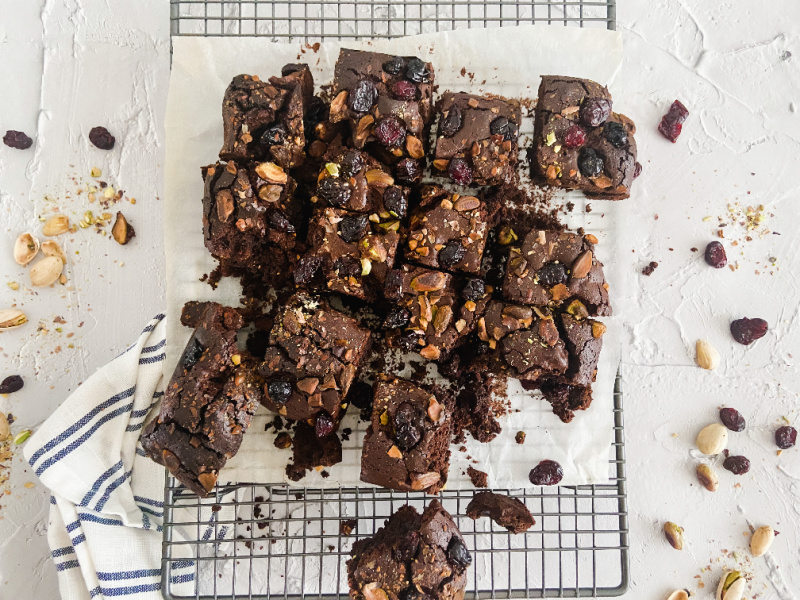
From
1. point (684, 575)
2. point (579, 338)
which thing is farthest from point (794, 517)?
point (579, 338)

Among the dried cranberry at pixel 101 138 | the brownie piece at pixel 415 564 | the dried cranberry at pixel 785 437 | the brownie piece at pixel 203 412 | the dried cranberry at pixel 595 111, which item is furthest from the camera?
the dried cranberry at pixel 785 437

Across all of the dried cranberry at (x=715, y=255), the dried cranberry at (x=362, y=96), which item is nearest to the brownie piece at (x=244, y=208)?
the dried cranberry at (x=362, y=96)

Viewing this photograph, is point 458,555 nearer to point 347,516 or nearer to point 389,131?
point 347,516

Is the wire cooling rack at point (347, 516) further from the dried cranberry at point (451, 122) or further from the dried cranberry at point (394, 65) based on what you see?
the dried cranberry at point (451, 122)

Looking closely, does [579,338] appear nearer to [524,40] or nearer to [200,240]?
[524,40]

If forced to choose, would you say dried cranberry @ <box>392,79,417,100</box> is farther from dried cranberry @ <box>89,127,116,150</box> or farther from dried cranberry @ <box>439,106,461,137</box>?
dried cranberry @ <box>89,127,116,150</box>

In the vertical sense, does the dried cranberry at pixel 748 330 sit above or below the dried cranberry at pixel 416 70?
below

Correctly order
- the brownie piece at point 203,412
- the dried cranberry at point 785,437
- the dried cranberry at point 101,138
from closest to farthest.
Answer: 1. the brownie piece at point 203,412
2. the dried cranberry at point 101,138
3. the dried cranberry at point 785,437
